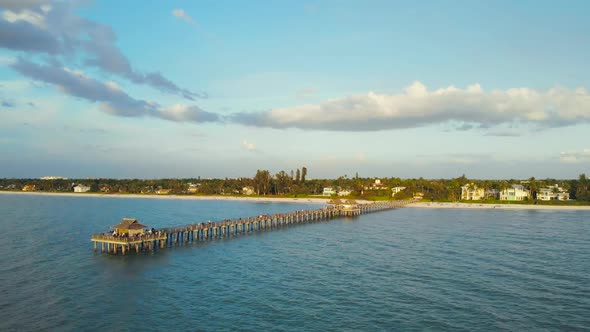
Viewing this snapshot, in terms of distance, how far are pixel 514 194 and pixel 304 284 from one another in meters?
121

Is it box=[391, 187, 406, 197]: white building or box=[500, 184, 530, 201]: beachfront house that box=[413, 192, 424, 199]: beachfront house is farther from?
box=[500, 184, 530, 201]: beachfront house

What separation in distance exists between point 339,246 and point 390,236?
38.1 ft

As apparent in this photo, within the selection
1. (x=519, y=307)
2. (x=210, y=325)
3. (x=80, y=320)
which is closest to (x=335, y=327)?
(x=210, y=325)

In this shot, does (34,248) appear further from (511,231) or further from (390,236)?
(511,231)

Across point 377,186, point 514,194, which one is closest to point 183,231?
point 514,194

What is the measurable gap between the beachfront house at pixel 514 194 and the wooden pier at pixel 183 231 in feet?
216

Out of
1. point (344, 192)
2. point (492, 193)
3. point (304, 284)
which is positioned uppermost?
point (492, 193)

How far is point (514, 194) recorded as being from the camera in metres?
136

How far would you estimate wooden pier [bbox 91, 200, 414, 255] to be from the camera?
48475 millimetres

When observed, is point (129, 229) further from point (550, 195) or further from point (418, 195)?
point (550, 195)

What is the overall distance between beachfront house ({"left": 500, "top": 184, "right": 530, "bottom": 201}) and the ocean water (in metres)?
78.6

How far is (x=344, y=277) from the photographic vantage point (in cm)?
3762

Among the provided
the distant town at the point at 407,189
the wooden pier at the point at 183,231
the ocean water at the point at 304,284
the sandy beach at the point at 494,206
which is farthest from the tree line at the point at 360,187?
the ocean water at the point at 304,284

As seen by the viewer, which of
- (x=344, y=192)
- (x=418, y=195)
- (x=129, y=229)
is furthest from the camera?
(x=344, y=192)
